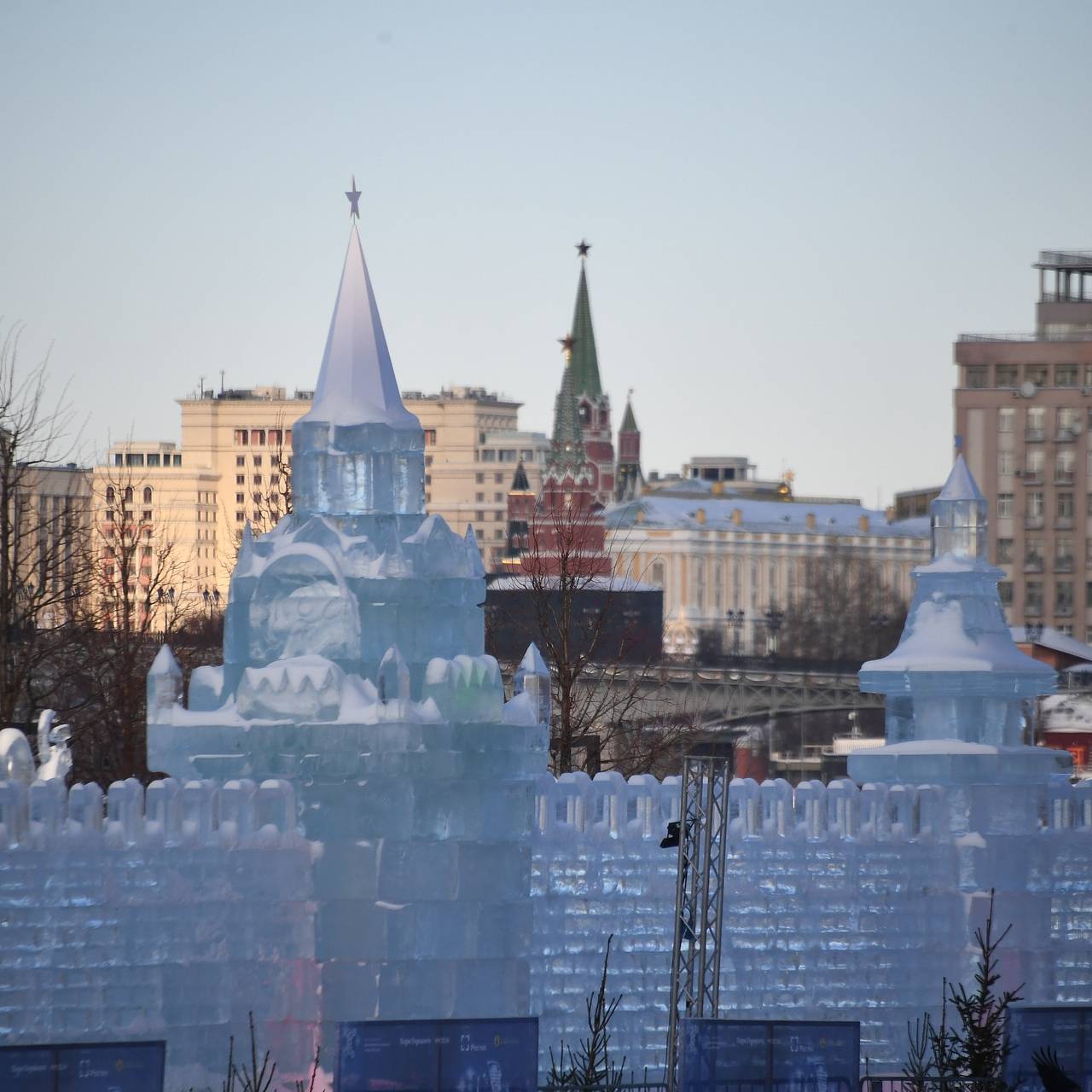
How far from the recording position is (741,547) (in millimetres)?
181125

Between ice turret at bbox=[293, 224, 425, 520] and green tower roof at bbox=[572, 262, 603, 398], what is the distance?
157m

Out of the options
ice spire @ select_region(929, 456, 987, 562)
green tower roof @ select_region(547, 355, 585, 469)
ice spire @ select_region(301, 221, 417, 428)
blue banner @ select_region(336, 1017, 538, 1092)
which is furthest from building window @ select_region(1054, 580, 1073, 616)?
blue banner @ select_region(336, 1017, 538, 1092)

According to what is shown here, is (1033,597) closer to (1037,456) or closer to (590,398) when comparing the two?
(1037,456)

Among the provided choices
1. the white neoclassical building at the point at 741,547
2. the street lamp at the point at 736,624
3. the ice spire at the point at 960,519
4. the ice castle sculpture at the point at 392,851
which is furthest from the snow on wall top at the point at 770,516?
the ice castle sculpture at the point at 392,851

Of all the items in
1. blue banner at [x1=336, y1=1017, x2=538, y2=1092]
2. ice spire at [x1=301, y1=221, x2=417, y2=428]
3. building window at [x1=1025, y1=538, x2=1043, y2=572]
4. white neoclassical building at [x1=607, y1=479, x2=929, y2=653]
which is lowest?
blue banner at [x1=336, y1=1017, x2=538, y2=1092]

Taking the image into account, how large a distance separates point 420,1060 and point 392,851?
9.34 feet

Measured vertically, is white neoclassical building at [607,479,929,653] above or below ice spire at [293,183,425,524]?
above

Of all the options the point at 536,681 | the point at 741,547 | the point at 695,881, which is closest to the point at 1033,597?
the point at 741,547

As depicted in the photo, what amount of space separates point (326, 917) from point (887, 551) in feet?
545

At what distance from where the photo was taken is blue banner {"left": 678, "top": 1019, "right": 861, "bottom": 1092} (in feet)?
64.2

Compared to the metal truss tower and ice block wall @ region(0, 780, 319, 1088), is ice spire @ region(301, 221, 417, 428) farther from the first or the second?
the metal truss tower

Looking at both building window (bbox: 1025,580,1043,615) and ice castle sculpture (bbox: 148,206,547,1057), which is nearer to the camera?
ice castle sculpture (bbox: 148,206,547,1057)

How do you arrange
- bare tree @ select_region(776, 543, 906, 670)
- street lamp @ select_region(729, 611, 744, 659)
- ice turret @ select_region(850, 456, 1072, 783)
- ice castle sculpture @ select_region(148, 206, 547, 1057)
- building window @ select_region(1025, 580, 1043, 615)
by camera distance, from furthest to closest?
street lamp @ select_region(729, 611, 744, 659) < bare tree @ select_region(776, 543, 906, 670) < building window @ select_region(1025, 580, 1043, 615) < ice turret @ select_region(850, 456, 1072, 783) < ice castle sculpture @ select_region(148, 206, 547, 1057)

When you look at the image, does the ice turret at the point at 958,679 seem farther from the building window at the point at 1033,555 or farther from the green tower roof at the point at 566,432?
the green tower roof at the point at 566,432
